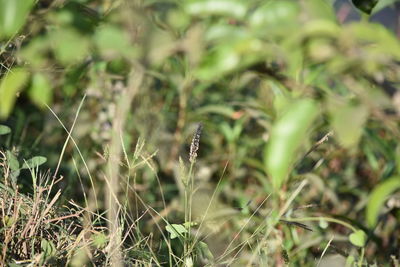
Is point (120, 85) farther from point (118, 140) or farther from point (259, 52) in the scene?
point (259, 52)

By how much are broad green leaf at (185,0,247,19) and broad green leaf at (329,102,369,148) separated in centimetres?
38

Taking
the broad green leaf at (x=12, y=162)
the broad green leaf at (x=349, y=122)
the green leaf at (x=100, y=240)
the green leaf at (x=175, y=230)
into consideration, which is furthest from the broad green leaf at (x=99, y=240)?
the broad green leaf at (x=349, y=122)

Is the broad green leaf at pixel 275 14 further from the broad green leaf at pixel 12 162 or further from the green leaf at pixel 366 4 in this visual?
the broad green leaf at pixel 12 162

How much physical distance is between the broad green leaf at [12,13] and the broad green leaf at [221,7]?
412 mm

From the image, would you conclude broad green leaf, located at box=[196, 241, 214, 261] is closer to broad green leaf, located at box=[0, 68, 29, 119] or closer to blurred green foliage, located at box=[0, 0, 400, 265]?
blurred green foliage, located at box=[0, 0, 400, 265]

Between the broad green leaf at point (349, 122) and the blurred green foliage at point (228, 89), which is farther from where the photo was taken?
the blurred green foliage at point (228, 89)

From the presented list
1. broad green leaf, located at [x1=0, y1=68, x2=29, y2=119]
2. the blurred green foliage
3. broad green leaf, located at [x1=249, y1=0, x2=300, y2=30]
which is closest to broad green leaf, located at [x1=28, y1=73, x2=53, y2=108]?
the blurred green foliage

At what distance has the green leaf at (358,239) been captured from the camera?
200 centimetres

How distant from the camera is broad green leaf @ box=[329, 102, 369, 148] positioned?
1.39 m

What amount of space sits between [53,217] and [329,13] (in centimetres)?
89

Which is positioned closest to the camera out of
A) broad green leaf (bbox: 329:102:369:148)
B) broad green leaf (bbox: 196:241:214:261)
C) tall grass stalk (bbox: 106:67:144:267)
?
broad green leaf (bbox: 329:102:369:148)

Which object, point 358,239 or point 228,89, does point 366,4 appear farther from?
point 228,89

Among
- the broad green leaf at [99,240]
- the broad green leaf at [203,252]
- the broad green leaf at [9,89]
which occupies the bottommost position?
the broad green leaf at [203,252]

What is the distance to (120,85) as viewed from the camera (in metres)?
3.00
